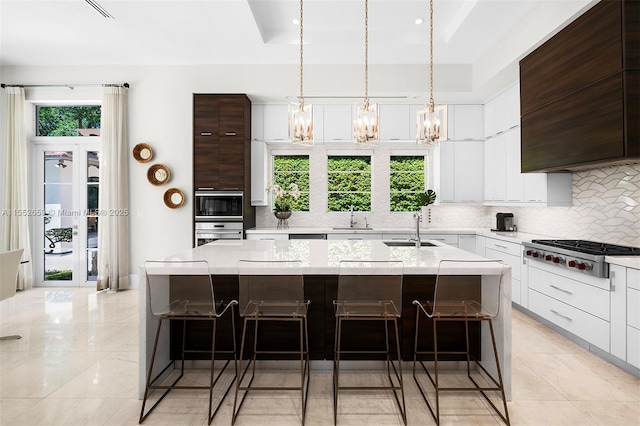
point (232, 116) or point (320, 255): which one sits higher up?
point (232, 116)

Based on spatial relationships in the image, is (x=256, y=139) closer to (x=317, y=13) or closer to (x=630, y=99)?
(x=317, y=13)

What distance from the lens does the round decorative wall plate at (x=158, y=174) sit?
17.4ft

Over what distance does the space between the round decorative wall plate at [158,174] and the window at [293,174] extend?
1677mm

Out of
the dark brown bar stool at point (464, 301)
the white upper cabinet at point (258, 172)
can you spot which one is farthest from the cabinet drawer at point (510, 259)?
the white upper cabinet at point (258, 172)

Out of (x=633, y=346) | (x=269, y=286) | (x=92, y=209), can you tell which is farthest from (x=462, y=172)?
(x=92, y=209)

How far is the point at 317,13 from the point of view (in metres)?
4.34

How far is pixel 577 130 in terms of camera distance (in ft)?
11.2

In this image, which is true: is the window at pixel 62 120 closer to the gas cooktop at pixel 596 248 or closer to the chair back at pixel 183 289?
the chair back at pixel 183 289

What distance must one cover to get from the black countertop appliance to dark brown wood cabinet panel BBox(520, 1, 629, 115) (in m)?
1.65

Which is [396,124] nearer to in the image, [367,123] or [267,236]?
[267,236]

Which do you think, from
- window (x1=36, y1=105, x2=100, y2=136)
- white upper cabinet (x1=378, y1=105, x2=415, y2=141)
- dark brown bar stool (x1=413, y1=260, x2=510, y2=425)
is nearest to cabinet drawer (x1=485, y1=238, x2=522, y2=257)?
white upper cabinet (x1=378, y1=105, x2=415, y2=141)

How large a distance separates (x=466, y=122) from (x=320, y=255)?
4023 mm

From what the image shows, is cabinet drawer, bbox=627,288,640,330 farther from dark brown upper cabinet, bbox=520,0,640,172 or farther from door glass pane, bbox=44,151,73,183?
door glass pane, bbox=44,151,73,183

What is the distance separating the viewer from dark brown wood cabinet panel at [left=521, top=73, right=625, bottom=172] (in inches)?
117
